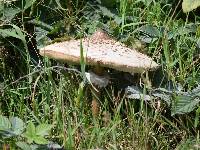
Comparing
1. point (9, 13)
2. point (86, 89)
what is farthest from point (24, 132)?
point (9, 13)

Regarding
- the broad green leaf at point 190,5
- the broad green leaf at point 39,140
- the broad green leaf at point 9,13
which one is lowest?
the broad green leaf at point 39,140

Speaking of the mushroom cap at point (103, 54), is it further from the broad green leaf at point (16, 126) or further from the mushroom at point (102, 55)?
the broad green leaf at point (16, 126)

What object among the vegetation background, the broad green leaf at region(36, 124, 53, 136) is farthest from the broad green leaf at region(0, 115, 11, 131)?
the broad green leaf at region(36, 124, 53, 136)

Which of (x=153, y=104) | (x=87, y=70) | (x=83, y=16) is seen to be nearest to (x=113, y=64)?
(x=153, y=104)

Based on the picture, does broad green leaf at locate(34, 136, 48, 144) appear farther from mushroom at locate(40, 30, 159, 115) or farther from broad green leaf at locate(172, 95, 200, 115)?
broad green leaf at locate(172, 95, 200, 115)

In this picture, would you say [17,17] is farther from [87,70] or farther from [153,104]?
[153,104]

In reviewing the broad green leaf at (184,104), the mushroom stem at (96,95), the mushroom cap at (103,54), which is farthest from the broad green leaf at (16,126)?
the broad green leaf at (184,104)

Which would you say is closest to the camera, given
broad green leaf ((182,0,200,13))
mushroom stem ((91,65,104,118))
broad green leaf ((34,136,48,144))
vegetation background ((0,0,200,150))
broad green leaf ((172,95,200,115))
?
broad green leaf ((34,136,48,144))
